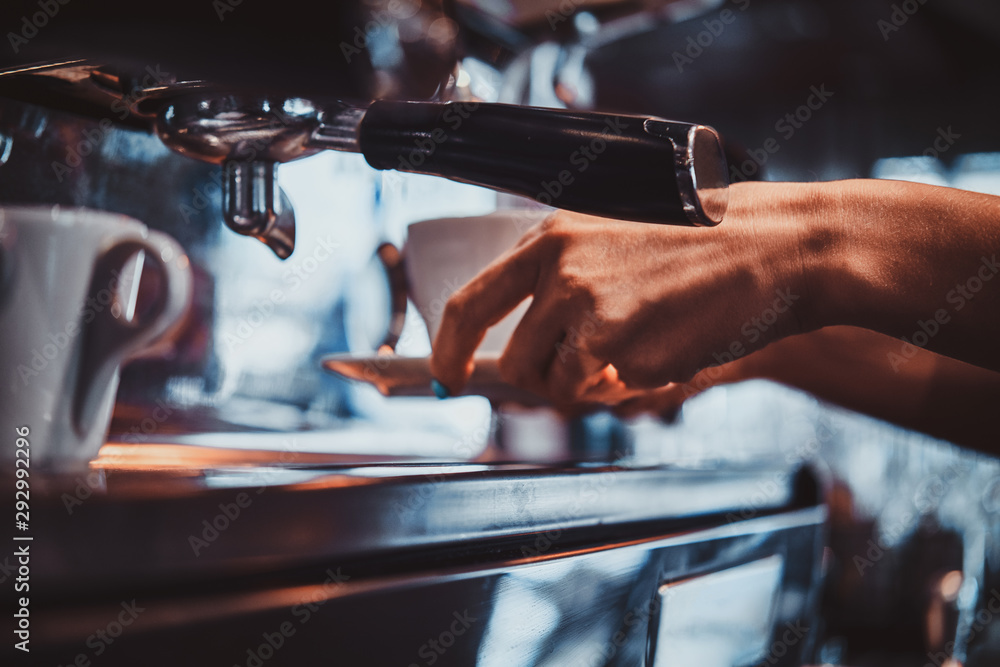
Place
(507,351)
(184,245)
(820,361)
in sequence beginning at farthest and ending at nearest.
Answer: (820,361) < (184,245) < (507,351)

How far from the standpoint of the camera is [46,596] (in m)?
0.18

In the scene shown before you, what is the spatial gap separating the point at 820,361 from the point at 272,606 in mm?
599

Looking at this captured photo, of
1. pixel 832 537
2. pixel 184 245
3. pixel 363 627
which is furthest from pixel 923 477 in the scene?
pixel 363 627

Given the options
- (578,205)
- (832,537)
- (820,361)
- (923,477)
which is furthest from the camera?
(923,477)

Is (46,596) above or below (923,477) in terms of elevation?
above

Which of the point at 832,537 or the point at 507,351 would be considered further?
the point at 832,537

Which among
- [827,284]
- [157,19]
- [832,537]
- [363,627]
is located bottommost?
[832,537]

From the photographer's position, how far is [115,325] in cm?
38

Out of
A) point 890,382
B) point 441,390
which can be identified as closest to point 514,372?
point 441,390

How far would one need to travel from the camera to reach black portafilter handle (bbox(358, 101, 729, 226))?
0.89 ft

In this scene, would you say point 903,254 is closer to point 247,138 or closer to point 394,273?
point 247,138

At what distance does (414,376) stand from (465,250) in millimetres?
92

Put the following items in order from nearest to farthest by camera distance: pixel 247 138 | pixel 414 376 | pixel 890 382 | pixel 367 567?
pixel 367 567, pixel 247 138, pixel 414 376, pixel 890 382

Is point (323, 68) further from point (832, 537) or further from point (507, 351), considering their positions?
point (832, 537)
